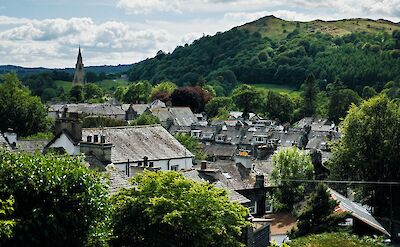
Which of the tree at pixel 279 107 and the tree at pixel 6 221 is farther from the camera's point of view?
the tree at pixel 279 107

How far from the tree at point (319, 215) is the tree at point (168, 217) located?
15.2m

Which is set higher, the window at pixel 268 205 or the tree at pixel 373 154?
the tree at pixel 373 154

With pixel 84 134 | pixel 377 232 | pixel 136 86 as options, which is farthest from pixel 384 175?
pixel 136 86

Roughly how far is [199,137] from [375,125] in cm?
5739

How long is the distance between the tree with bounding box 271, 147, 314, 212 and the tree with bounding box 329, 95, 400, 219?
7.10 metres

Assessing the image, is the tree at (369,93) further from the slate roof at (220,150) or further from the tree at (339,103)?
the slate roof at (220,150)

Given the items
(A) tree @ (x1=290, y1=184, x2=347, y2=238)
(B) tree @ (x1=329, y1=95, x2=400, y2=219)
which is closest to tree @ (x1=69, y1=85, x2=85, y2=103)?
(B) tree @ (x1=329, y1=95, x2=400, y2=219)

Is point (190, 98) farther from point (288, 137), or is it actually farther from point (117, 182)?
point (117, 182)

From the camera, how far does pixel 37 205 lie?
645 inches

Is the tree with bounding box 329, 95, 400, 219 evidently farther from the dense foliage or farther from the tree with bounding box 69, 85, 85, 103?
the tree with bounding box 69, 85, 85, 103

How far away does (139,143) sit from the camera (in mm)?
45750

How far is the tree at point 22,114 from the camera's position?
80.1 meters

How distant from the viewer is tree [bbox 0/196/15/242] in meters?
14.6

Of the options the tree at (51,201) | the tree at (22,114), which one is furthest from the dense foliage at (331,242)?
the tree at (22,114)
